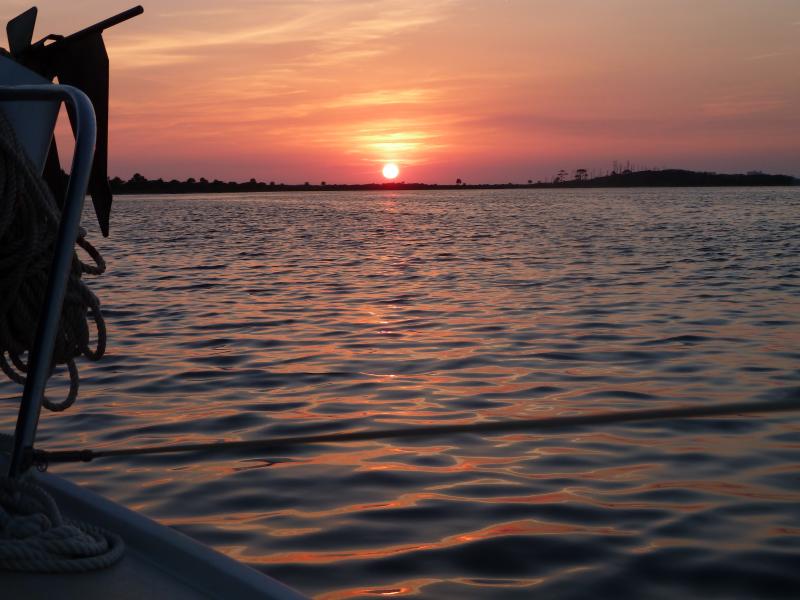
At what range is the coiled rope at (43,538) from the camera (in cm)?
232

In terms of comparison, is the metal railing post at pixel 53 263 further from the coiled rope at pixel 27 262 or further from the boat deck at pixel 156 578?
the boat deck at pixel 156 578

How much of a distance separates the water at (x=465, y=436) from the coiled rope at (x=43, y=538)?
5.20 feet

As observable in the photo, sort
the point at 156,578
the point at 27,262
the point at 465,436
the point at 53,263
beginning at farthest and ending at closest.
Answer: the point at 465,436, the point at 27,262, the point at 53,263, the point at 156,578

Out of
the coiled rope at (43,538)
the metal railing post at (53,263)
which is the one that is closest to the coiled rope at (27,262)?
the metal railing post at (53,263)

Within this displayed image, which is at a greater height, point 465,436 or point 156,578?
point 156,578

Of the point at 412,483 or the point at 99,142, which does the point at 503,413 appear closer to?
Answer: the point at 412,483

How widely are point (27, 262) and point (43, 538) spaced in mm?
784

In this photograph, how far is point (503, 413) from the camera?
6852mm

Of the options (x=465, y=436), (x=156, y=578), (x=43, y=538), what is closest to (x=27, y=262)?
(x=43, y=538)

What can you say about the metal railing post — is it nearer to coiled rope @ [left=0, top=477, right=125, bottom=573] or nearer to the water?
coiled rope @ [left=0, top=477, right=125, bottom=573]

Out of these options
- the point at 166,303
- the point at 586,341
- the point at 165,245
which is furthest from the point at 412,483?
the point at 165,245

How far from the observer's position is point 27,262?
2619 mm

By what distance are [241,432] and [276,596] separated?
428 cm

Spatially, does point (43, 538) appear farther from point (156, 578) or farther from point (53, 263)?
point (53, 263)
